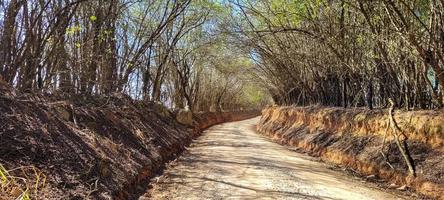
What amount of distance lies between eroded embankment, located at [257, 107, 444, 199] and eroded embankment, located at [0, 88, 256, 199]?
15.6 feet

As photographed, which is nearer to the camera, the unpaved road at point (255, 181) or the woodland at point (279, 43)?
the unpaved road at point (255, 181)

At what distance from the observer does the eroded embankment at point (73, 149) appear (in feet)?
18.2

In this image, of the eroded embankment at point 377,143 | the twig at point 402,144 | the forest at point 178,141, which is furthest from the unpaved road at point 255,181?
the twig at point 402,144

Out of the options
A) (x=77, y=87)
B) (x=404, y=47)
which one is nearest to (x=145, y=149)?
(x=77, y=87)

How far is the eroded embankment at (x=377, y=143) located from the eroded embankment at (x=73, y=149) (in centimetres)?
475

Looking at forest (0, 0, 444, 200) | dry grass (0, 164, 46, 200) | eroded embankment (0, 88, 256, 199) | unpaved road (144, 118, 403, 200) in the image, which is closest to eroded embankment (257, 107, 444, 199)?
forest (0, 0, 444, 200)

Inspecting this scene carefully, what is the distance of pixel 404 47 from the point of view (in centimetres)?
978

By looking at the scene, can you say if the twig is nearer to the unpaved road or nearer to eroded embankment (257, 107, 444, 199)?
eroded embankment (257, 107, 444, 199)

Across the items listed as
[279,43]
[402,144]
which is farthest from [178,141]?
[402,144]

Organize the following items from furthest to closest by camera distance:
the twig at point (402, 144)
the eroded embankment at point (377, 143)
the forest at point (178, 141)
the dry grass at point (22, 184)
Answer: the twig at point (402, 144) → the eroded embankment at point (377, 143) → the forest at point (178, 141) → the dry grass at point (22, 184)

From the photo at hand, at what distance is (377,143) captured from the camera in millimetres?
10727

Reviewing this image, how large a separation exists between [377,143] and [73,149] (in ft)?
23.2

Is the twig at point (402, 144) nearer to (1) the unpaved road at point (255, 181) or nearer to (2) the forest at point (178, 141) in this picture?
(2) the forest at point (178, 141)

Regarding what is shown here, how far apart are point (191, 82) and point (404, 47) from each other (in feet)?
89.9
